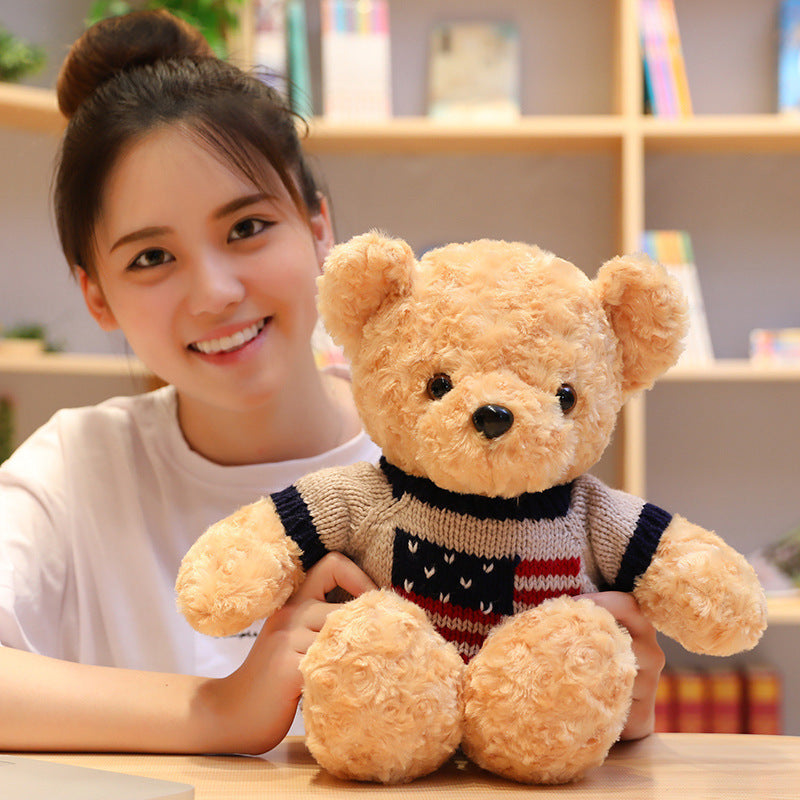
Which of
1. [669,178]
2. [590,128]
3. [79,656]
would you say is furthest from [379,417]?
[669,178]

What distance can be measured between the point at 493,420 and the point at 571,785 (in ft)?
0.84

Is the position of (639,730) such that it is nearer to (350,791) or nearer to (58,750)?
(350,791)

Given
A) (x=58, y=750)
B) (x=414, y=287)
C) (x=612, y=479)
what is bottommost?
(x=612, y=479)

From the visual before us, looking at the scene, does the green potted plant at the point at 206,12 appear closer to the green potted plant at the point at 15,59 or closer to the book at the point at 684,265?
the green potted plant at the point at 15,59

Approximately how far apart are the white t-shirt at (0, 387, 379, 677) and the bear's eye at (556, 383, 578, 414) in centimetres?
55

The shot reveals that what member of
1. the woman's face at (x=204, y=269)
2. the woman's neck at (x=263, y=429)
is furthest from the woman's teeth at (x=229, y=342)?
the woman's neck at (x=263, y=429)

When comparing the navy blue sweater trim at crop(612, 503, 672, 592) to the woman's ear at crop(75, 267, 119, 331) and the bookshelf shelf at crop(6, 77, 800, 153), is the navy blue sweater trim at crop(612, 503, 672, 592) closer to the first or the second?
the woman's ear at crop(75, 267, 119, 331)

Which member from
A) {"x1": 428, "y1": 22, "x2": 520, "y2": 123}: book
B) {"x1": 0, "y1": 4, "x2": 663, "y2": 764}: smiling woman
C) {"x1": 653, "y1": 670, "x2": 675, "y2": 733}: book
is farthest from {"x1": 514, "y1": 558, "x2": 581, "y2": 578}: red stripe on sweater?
{"x1": 428, "y1": 22, "x2": 520, "y2": 123}: book

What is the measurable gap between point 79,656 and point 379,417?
0.66 meters

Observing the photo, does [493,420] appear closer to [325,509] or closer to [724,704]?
[325,509]

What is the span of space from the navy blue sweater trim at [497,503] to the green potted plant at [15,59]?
5.76 feet

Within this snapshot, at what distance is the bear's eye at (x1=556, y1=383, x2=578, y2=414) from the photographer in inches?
22.7

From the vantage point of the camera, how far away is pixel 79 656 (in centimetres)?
108

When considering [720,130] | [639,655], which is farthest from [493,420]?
[720,130]
